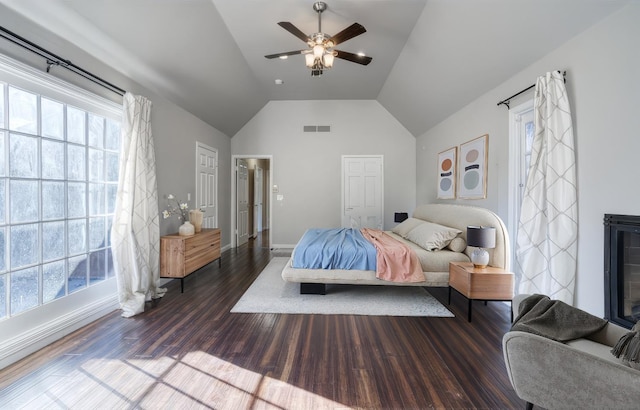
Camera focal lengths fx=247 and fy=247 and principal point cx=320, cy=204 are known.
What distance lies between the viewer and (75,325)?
2.24 meters

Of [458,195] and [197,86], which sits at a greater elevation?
[197,86]

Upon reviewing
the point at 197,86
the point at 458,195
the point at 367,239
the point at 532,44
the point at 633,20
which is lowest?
the point at 367,239

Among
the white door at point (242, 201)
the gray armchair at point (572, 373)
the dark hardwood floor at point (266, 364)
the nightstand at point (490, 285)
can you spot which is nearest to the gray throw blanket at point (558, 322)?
the gray armchair at point (572, 373)

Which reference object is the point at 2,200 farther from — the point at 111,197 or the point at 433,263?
the point at 433,263

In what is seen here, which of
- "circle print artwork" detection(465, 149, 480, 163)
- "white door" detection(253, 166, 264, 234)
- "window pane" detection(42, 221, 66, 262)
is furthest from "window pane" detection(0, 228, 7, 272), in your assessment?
"white door" detection(253, 166, 264, 234)

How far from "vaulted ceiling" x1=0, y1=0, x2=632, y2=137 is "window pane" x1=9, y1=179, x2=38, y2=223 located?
1.26m

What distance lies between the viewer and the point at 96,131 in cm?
254

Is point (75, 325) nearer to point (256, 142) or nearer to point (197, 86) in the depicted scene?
point (197, 86)

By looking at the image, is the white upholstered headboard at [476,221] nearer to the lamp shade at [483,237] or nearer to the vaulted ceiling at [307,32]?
the lamp shade at [483,237]

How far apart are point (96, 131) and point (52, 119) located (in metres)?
0.43

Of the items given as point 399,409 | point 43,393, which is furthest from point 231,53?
point 399,409

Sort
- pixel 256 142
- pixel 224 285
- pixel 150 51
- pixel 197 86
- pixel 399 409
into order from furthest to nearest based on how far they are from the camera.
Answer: pixel 256 142 → pixel 197 86 → pixel 224 285 → pixel 150 51 → pixel 399 409

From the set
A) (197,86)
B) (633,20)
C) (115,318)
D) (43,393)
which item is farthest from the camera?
(197,86)

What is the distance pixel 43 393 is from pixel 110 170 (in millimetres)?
2036
